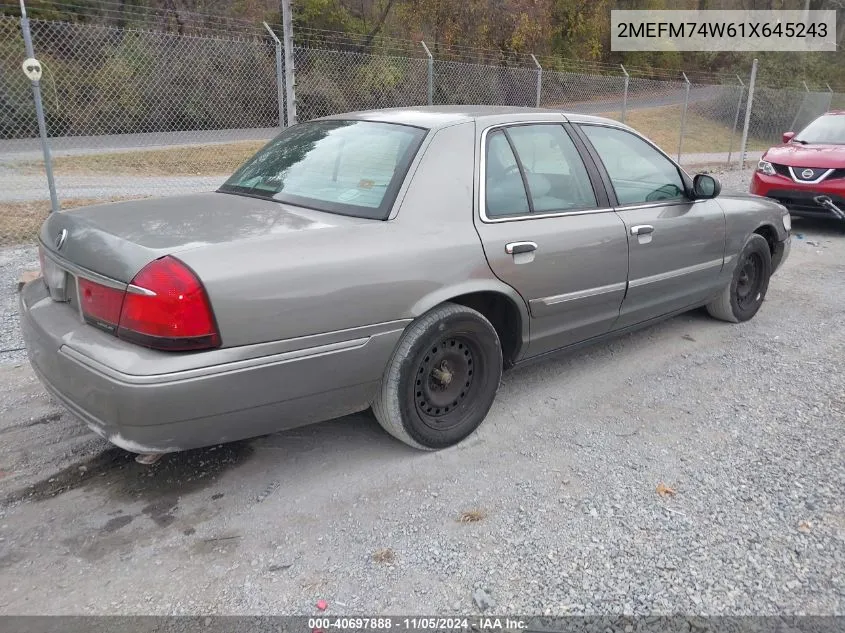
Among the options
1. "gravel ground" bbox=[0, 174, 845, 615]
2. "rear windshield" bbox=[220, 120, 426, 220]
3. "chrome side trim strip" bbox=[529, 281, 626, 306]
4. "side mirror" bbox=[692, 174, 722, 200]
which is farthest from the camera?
"side mirror" bbox=[692, 174, 722, 200]

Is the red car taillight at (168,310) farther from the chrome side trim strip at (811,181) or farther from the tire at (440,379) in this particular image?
the chrome side trim strip at (811,181)

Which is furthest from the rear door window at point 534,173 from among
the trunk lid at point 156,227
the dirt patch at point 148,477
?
the dirt patch at point 148,477

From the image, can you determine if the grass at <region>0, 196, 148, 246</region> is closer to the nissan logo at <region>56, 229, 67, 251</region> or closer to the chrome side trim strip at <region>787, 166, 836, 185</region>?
the nissan logo at <region>56, 229, 67, 251</region>

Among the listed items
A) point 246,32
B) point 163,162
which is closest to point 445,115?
point 163,162

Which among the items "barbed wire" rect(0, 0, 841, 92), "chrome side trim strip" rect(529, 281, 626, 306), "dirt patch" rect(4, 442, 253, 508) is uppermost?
"barbed wire" rect(0, 0, 841, 92)

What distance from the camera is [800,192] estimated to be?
884 cm

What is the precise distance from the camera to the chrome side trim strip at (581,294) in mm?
3576

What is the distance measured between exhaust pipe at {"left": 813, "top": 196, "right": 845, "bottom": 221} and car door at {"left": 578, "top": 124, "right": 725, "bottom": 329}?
4.96 meters

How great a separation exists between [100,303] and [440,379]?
1.50 m

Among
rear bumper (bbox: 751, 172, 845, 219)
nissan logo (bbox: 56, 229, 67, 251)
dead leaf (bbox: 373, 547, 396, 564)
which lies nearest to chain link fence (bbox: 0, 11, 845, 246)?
rear bumper (bbox: 751, 172, 845, 219)

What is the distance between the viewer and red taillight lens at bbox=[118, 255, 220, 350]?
95.7 inches

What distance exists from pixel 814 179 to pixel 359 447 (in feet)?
26.0

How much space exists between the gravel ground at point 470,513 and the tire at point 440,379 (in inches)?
6.0

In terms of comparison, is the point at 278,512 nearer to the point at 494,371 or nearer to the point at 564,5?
the point at 494,371
